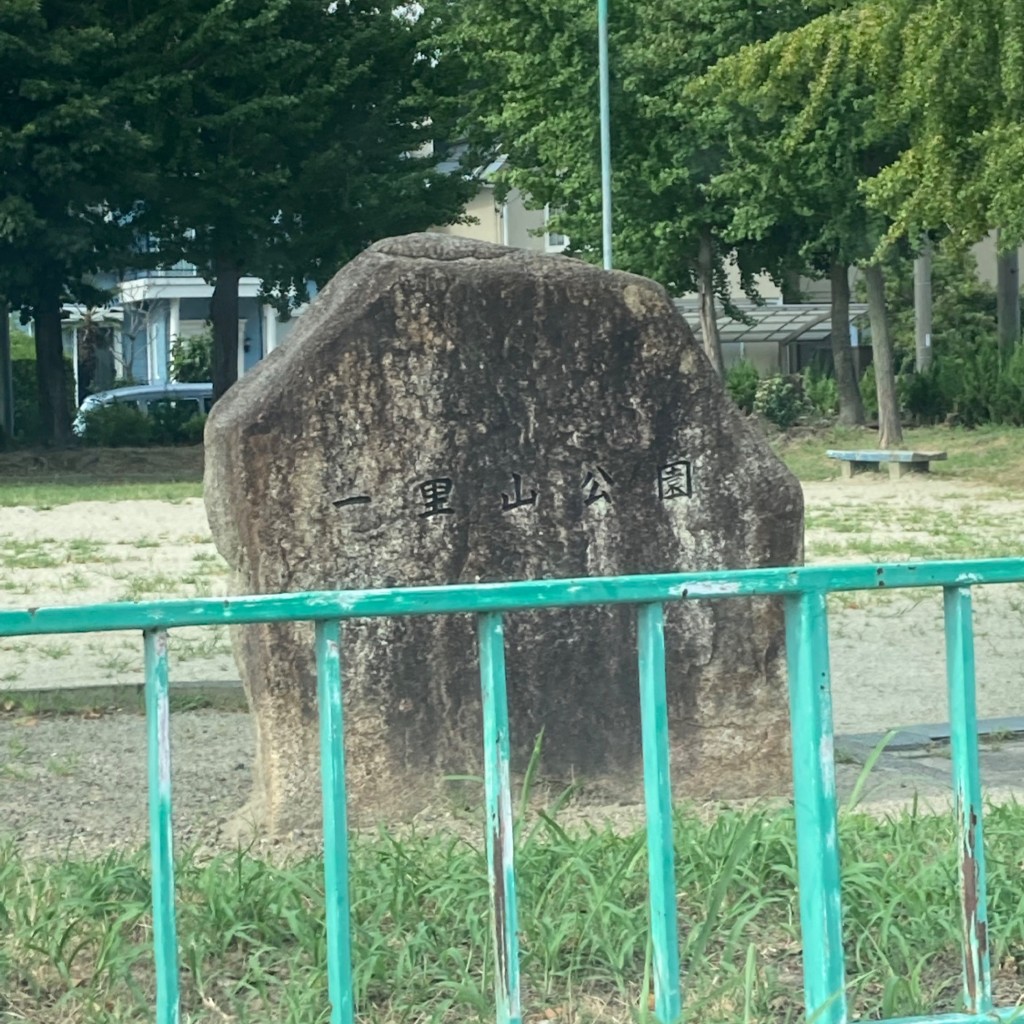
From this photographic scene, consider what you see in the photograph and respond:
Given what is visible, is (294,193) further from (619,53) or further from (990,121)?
(990,121)

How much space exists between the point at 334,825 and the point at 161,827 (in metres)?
0.28

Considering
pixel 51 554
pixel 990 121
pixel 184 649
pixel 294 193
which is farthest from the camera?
pixel 294 193

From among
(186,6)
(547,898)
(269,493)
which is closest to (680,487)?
(269,493)

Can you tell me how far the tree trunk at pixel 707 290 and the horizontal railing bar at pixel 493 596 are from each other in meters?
26.6

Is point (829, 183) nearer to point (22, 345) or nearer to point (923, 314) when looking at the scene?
point (923, 314)

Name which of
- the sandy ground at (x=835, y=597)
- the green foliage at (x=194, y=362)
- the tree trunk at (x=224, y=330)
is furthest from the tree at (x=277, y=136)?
the green foliage at (x=194, y=362)

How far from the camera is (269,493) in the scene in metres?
5.03

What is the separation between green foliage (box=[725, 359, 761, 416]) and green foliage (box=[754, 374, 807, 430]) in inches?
24.9

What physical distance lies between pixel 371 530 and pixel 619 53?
2310 centimetres

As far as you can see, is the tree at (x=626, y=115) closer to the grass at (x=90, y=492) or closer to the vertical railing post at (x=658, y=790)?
the grass at (x=90, y=492)

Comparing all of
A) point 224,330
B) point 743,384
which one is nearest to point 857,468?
point 224,330

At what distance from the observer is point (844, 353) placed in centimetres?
2992

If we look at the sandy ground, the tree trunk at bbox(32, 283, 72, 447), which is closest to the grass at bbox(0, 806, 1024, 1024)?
the sandy ground

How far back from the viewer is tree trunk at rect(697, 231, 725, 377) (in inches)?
1163
